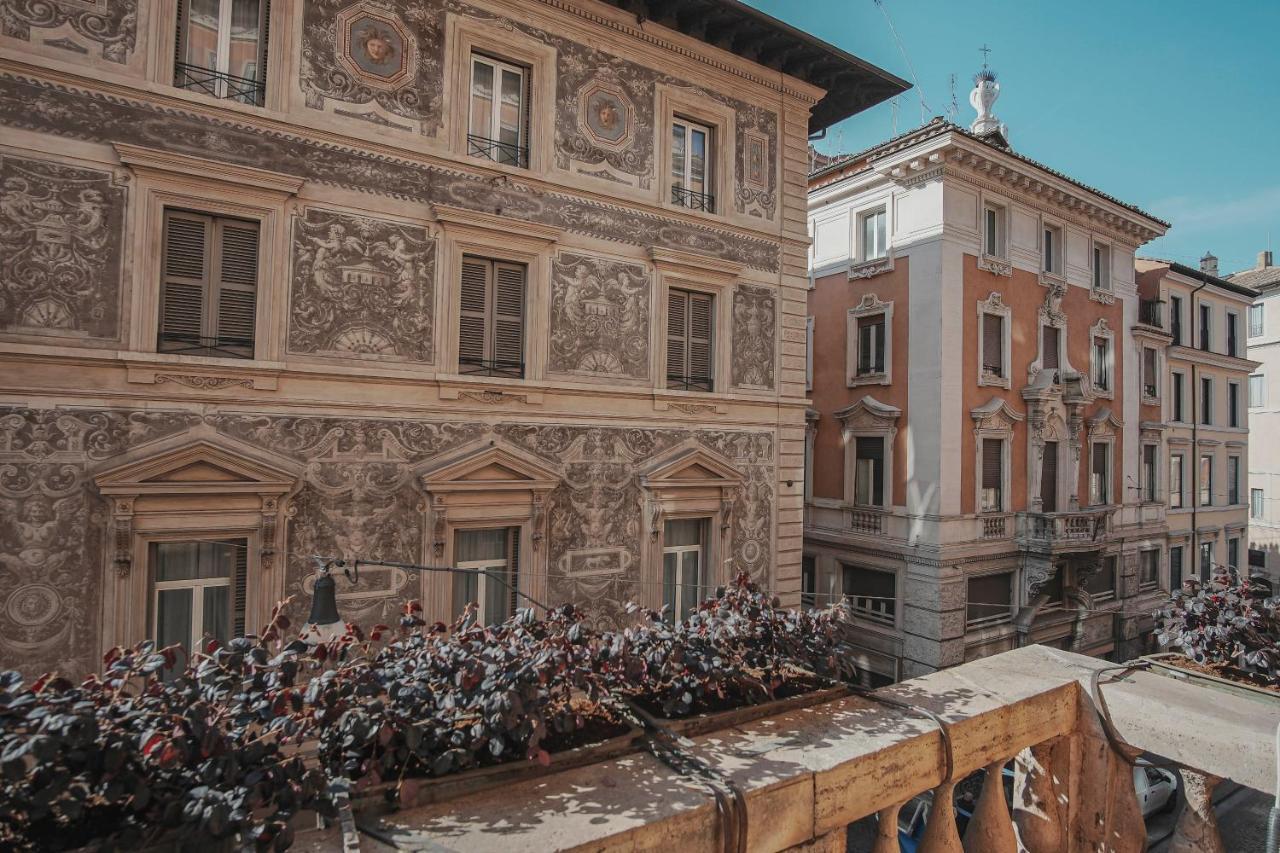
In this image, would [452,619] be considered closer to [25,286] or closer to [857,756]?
[25,286]

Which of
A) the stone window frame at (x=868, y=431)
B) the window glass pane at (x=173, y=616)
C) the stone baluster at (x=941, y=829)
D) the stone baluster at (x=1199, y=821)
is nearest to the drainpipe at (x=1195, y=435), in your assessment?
the stone window frame at (x=868, y=431)

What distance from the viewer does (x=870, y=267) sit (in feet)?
71.0

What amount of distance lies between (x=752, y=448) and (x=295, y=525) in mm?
8012

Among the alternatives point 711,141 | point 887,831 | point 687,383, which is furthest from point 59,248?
point 711,141

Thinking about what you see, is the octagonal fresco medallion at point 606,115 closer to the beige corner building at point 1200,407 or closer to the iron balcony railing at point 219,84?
the iron balcony railing at point 219,84

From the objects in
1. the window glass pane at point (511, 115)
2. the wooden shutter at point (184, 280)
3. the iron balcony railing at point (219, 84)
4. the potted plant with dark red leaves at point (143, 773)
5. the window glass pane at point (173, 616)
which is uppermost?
the window glass pane at point (511, 115)

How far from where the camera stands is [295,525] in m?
9.34

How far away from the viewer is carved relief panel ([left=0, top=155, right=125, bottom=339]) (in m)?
7.88

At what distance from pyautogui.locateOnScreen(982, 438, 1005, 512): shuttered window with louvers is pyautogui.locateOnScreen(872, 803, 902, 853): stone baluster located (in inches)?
802

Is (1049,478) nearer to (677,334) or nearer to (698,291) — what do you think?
(698,291)

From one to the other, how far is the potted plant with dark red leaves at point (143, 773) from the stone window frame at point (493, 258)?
854 cm

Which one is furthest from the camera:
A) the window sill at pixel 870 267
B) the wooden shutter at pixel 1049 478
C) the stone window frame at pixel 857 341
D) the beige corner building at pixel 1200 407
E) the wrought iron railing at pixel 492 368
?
the beige corner building at pixel 1200 407

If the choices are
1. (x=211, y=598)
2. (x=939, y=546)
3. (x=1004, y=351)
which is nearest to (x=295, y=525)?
(x=211, y=598)

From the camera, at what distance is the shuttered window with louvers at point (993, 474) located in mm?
20688
